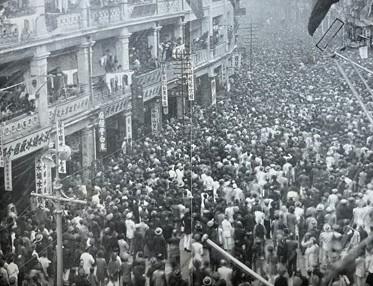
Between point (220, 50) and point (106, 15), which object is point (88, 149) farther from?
point (220, 50)

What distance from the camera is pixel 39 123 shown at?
686cm

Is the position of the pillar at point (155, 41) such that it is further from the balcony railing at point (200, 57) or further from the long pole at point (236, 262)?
the long pole at point (236, 262)

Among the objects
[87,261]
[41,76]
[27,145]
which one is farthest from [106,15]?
[87,261]

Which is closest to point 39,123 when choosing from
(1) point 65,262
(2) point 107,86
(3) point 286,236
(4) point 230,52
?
(2) point 107,86

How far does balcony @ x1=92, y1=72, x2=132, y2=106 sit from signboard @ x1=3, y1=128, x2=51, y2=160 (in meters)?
0.59

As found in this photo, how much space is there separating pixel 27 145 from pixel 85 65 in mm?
957

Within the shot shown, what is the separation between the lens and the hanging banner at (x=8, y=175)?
679cm

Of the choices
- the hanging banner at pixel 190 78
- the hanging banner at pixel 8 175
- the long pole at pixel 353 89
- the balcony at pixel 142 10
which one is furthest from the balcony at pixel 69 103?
the long pole at pixel 353 89

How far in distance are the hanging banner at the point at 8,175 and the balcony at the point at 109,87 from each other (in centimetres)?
101

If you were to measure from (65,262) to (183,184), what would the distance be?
140cm

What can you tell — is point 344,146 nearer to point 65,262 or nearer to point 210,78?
point 210,78

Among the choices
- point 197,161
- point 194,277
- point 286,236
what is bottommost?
point 194,277

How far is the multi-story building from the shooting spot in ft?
22.1

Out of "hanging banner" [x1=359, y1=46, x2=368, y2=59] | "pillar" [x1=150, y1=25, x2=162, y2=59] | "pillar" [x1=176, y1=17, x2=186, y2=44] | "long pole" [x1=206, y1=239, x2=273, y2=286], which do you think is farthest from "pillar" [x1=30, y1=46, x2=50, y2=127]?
"hanging banner" [x1=359, y1=46, x2=368, y2=59]
